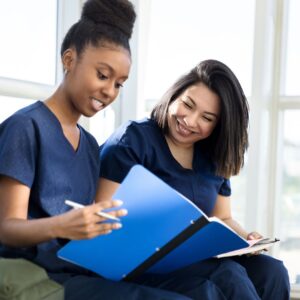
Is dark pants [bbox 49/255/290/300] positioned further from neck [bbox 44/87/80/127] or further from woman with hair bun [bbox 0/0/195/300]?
neck [bbox 44/87/80/127]

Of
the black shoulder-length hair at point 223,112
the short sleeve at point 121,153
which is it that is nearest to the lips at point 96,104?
the short sleeve at point 121,153

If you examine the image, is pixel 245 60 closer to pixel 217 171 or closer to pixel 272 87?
pixel 272 87

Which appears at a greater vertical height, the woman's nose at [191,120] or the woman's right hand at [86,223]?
the woman's nose at [191,120]

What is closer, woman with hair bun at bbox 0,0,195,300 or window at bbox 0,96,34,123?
woman with hair bun at bbox 0,0,195,300

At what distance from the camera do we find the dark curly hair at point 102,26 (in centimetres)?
128

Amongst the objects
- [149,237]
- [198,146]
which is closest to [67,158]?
[149,237]

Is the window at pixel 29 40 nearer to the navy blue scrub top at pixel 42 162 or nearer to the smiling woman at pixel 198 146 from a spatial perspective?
the smiling woman at pixel 198 146

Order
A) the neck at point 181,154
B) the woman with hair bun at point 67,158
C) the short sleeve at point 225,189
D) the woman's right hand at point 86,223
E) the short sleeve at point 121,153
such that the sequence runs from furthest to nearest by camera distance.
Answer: the short sleeve at point 225,189 < the neck at point 181,154 < the short sleeve at point 121,153 < the woman with hair bun at point 67,158 < the woman's right hand at point 86,223

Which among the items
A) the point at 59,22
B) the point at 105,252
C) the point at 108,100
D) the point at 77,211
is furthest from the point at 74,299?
the point at 59,22

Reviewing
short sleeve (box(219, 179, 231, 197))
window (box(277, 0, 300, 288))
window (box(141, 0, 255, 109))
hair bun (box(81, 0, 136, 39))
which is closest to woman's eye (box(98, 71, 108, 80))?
hair bun (box(81, 0, 136, 39))

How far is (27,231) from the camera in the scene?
108 cm

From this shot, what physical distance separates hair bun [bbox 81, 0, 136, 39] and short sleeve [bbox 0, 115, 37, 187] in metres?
0.31

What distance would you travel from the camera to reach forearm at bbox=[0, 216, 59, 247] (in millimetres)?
1042

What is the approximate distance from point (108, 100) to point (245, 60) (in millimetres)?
1035
